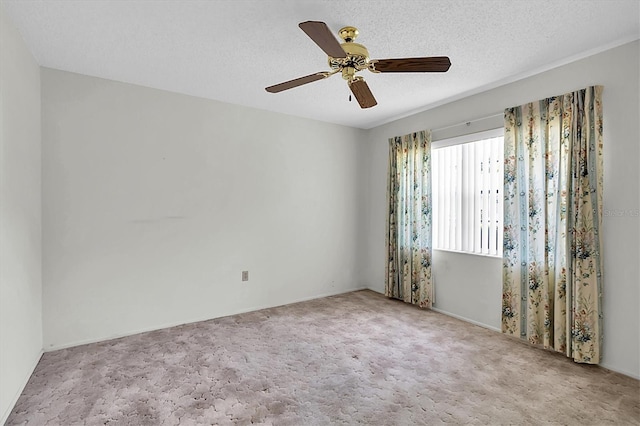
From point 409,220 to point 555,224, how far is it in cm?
164

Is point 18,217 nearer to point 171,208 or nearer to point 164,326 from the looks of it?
point 171,208

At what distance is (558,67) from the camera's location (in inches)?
108

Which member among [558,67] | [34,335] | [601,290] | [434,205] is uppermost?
[558,67]

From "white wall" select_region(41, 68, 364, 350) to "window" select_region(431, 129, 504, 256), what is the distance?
148 centimetres

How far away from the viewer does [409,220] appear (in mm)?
4145

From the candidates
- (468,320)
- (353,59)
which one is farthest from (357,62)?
(468,320)

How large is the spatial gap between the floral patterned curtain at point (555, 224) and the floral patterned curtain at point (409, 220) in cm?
97

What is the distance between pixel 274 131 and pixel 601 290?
3633 mm

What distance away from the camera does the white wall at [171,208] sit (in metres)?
2.90

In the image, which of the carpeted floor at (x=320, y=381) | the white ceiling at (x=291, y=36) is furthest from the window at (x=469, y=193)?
the carpeted floor at (x=320, y=381)

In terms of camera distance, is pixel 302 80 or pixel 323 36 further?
pixel 302 80

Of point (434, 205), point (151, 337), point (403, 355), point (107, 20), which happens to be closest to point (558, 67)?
point (434, 205)

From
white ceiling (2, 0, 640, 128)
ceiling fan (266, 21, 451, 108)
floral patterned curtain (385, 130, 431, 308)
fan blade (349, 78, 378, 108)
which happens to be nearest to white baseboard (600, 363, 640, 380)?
floral patterned curtain (385, 130, 431, 308)

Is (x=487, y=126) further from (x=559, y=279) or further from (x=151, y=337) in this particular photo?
(x=151, y=337)
